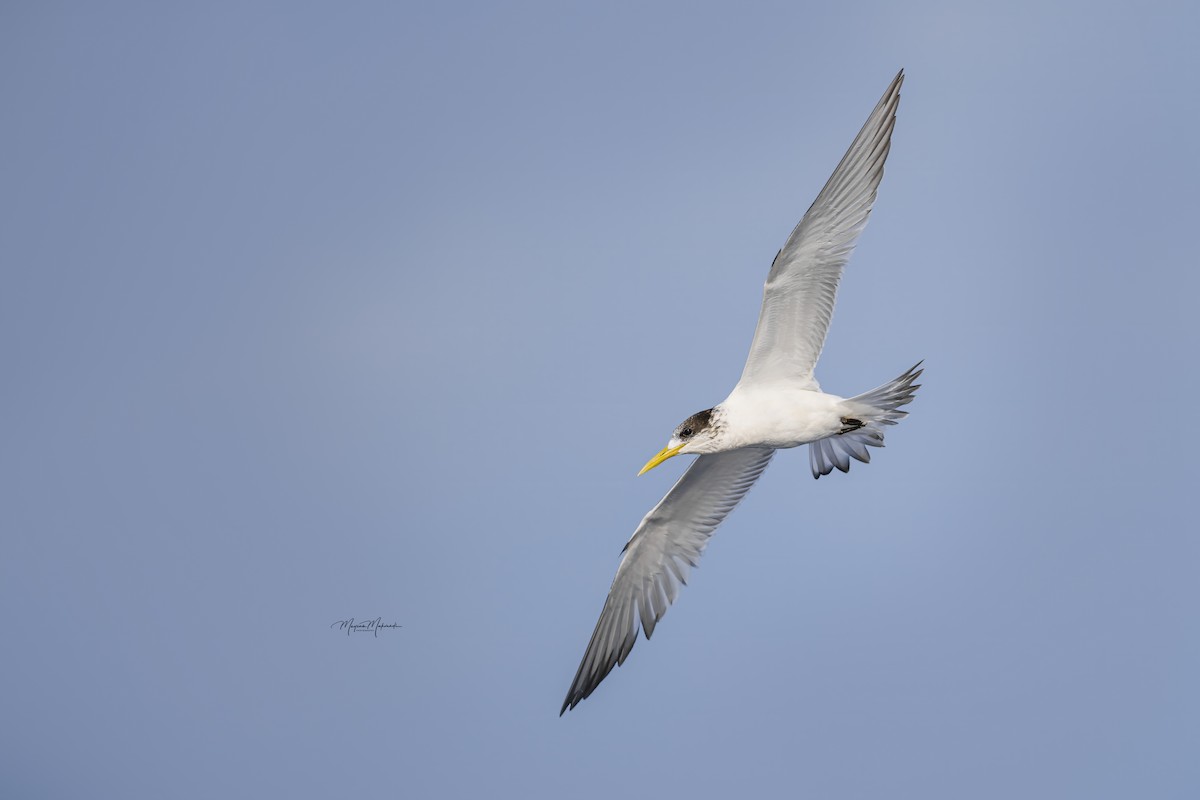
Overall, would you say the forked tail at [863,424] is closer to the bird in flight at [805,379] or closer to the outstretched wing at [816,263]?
the bird in flight at [805,379]

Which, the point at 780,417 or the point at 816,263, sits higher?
the point at 816,263

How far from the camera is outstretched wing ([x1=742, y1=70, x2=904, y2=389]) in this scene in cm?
952

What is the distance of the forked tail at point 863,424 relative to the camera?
9391mm

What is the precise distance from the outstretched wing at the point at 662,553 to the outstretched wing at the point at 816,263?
1.36 m

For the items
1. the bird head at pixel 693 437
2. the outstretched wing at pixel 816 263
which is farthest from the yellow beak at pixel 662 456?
the outstretched wing at pixel 816 263

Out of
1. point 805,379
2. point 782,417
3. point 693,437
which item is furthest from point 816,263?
point 693,437

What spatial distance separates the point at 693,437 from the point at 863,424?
1410 mm

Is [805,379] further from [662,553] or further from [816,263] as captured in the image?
[662,553]

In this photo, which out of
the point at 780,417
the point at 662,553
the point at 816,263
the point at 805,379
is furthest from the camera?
the point at 662,553

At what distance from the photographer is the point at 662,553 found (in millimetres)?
11586

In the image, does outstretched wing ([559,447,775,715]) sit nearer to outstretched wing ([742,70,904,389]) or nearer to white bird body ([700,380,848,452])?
white bird body ([700,380,848,452])

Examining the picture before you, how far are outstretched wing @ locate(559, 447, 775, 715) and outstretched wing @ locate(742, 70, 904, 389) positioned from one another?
4.47 ft

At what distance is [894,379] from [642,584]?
11.5ft

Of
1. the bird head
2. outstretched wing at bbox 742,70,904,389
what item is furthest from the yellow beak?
outstretched wing at bbox 742,70,904,389
